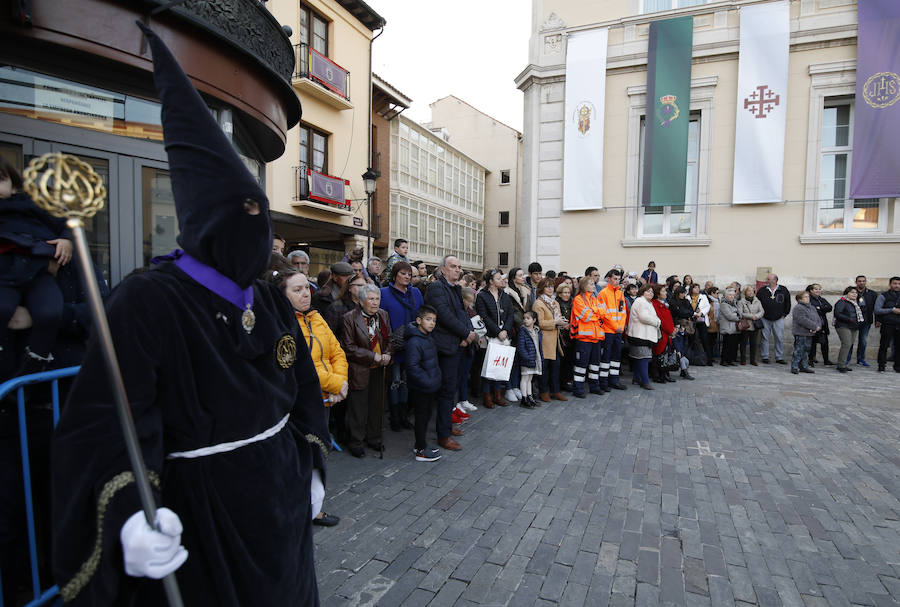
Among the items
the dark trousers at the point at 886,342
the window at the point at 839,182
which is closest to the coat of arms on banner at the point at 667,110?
the window at the point at 839,182

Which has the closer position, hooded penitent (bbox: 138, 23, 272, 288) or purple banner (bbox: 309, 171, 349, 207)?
hooded penitent (bbox: 138, 23, 272, 288)

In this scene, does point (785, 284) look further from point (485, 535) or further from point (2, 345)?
point (2, 345)

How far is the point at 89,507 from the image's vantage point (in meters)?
1.28

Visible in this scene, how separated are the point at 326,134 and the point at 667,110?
447 inches

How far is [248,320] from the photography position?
164 centimetres

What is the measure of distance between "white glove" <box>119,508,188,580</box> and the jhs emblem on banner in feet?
55.5

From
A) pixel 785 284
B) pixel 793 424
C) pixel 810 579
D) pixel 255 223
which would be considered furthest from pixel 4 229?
pixel 785 284

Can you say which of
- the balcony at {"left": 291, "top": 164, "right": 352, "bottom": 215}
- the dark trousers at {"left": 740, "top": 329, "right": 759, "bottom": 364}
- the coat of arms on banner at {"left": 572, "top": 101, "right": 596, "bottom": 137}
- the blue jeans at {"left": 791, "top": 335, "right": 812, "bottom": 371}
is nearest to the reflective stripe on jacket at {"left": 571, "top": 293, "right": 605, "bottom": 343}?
the blue jeans at {"left": 791, "top": 335, "right": 812, "bottom": 371}

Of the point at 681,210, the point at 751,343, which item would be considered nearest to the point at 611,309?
the point at 751,343

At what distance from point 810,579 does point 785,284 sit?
1236 centimetres

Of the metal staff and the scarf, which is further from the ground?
the metal staff

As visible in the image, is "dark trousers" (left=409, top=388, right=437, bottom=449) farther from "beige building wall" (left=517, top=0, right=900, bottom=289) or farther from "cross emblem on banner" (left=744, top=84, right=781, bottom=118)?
"cross emblem on banner" (left=744, top=84, right=781, bottom=118)

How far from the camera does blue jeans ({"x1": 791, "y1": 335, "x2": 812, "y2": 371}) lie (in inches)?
414

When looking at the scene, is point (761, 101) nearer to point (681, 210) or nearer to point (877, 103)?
point (877, 103)
